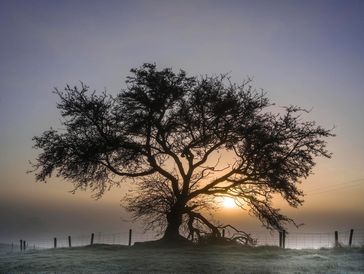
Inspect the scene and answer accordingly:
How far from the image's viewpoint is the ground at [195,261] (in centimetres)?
2745

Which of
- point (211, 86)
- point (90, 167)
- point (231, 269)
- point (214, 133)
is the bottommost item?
point (231, 269)

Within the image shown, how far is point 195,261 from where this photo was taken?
3031cm

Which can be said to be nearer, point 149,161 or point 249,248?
point 249,248

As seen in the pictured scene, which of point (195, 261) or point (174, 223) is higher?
point (174, 223)

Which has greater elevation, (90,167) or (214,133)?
(214,133)

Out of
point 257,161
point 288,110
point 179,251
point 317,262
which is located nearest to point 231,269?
point 317,262

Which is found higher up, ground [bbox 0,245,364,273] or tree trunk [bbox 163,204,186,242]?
tree trunk [bbox 163,204,186,242]

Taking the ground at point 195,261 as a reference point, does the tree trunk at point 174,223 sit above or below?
above

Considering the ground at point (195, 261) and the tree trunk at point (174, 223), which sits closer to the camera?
the ground at point (195, 261)

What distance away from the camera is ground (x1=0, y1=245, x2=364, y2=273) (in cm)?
2745

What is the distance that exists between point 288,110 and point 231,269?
1801 cm

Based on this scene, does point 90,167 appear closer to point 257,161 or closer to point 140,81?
point 140,81

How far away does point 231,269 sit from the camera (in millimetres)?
27484

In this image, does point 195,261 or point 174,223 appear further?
point 174,223
